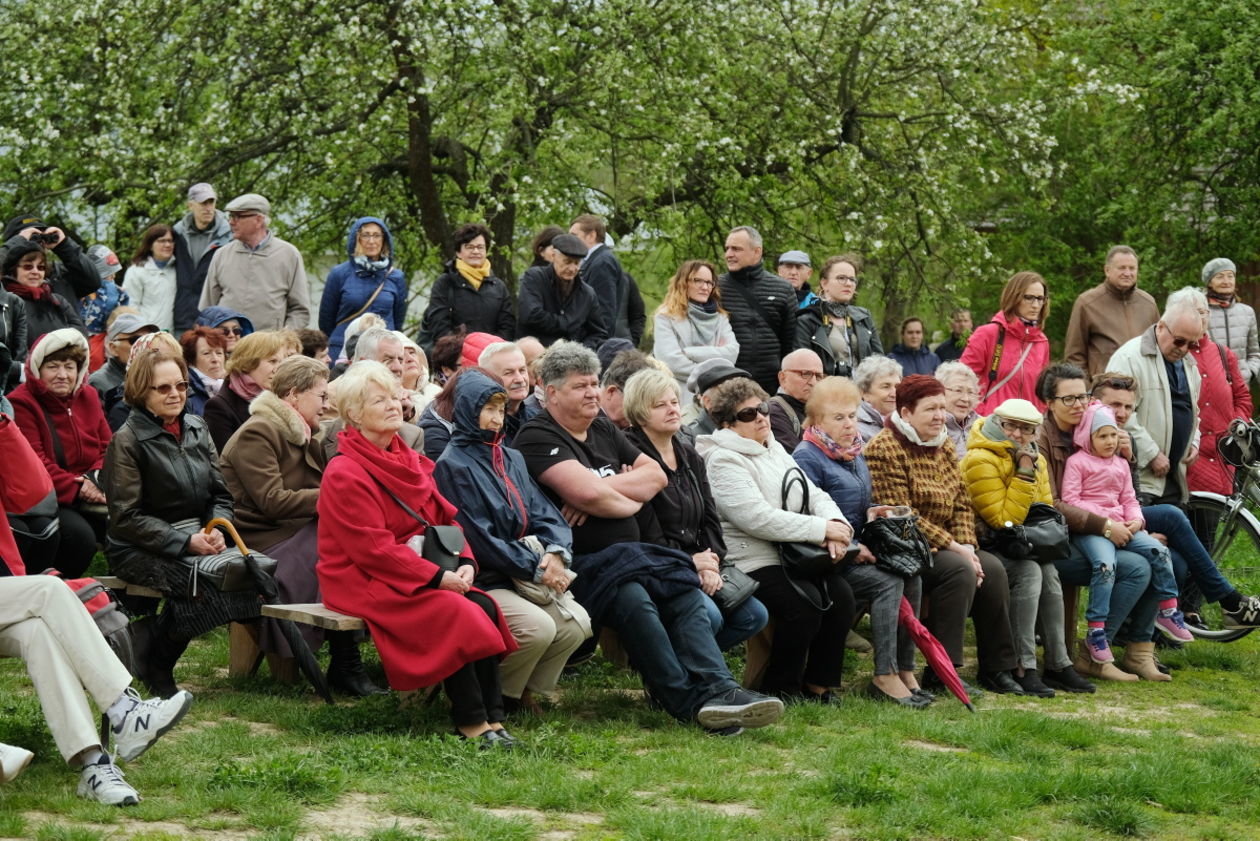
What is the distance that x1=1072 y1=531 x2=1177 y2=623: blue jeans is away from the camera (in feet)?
28.1

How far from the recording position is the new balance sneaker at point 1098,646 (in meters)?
8.62

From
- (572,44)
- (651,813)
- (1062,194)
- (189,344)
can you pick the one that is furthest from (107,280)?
(1062,194)

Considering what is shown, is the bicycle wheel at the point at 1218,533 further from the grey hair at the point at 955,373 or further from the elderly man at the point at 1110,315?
the grey hair at the point at 955,373

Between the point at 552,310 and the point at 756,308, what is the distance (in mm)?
1368

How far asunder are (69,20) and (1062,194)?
44.1 feet

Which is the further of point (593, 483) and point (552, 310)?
point (552, 310)

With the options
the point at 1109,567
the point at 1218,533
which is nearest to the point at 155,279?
the point at 1109,567

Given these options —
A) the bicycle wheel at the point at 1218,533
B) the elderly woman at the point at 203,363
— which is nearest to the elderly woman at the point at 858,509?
the bicycle wheel at the point at 1218,533

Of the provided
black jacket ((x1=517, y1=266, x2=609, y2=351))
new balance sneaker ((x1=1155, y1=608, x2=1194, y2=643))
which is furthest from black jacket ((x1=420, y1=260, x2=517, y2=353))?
new balance sneaker ((x1=1155, y1=608, x2=1194, y2=643))

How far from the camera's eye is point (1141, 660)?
8.79m

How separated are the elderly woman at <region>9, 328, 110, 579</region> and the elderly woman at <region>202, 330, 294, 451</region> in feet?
1.90

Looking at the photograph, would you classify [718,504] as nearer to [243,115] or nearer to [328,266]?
[243,115]

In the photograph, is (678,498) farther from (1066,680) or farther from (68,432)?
(68,432)

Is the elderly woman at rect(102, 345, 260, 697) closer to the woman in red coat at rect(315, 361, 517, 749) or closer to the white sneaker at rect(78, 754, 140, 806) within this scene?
the woman in red coat at rect(315, 361, 517, 749)
